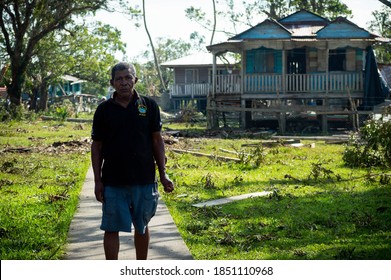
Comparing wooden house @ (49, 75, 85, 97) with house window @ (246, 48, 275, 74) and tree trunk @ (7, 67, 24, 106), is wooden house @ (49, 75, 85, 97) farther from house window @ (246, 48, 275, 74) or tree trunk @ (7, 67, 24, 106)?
house window @ (246, 48, 275, 74)

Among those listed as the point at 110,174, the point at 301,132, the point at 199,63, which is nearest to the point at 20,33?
the point at 301,132

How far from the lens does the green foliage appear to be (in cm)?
1401

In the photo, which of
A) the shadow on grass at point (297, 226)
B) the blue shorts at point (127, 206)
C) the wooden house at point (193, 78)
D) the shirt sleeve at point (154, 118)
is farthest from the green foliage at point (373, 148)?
the wooden house at point (193, 78)

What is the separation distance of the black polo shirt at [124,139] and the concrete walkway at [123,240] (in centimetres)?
126

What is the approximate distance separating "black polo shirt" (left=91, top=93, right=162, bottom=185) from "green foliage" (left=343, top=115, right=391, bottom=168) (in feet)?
27.7

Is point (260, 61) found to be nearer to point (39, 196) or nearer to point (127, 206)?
point (39, 196)

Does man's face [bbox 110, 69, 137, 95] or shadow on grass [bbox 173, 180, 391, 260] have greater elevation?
man's face [bbox 110, 69, 137, 95]

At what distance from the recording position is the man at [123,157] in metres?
6.22

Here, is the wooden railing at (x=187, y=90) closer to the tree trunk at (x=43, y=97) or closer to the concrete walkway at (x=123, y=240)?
the tree trunk at (x=43, y=97)

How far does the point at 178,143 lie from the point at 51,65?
3054 centimetres

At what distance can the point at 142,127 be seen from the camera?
6.27m

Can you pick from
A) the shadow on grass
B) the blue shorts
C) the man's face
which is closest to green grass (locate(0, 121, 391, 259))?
the shadow on grass

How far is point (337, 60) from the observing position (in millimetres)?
34906

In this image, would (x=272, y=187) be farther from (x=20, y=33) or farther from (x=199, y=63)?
(x=199, y=63)
